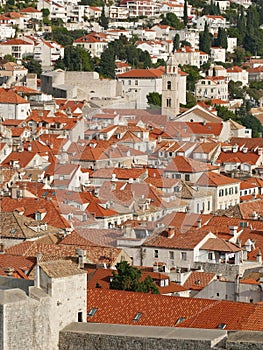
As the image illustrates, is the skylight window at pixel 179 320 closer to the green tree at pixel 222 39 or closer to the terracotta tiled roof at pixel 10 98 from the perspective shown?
the terracotta tiled roof at pixel 10 98

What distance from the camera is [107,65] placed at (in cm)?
8981

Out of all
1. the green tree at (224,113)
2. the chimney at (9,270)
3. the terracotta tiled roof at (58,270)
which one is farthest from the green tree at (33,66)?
the terracotta tiled roof at (58,270)

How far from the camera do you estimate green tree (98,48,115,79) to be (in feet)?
292

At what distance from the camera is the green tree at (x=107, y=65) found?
3499 inches

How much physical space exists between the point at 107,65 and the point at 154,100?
388 inches

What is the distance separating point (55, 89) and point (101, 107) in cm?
599

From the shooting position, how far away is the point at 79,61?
89.4m

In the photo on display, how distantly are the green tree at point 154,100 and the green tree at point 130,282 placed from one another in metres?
52.3

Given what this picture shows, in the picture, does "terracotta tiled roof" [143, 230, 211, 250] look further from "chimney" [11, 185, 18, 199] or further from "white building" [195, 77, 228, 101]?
"white building" [195, 77, 228, 101]

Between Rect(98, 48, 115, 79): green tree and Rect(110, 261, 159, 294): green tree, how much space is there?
60.5 m

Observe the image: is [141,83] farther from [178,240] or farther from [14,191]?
[178,240]

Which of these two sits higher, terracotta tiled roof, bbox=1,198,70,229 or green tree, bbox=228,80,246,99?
terracotta tiled roof, bbox=1,198,70,229

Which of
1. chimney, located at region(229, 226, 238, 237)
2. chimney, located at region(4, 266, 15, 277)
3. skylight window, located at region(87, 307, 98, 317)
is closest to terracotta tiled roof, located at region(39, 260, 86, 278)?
skylight window, located at region(87, 307, 98, 317)

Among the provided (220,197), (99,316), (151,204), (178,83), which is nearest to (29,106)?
(178,83)
